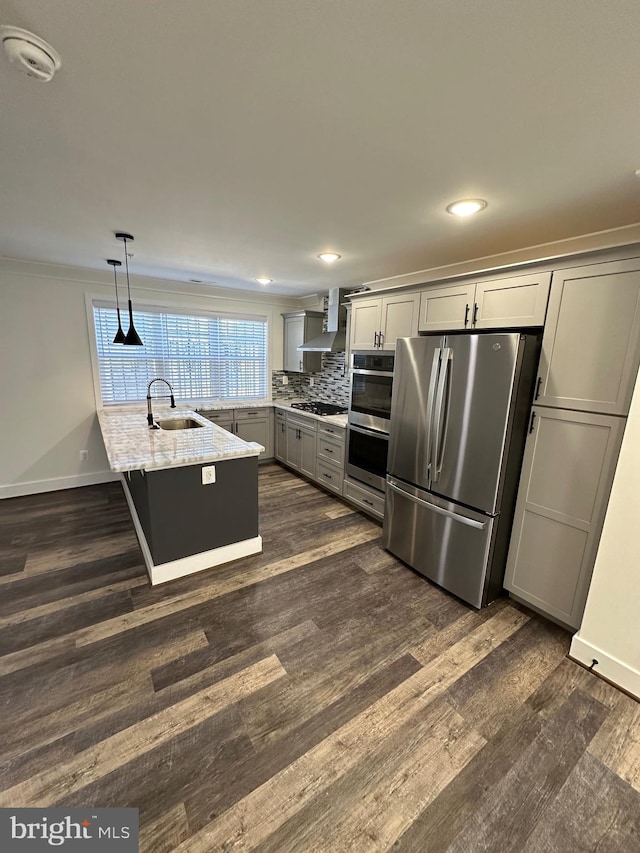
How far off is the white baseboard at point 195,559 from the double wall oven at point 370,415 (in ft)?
4.11

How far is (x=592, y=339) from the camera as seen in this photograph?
6.10ft

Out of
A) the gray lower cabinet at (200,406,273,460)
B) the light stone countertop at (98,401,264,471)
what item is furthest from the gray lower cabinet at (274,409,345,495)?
the light stone countertop at (98,401,264,471)

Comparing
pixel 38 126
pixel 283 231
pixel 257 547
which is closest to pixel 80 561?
pixel 257 547

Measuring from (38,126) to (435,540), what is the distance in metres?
3.01

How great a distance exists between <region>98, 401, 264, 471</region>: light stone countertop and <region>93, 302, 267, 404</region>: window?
3.01 ft

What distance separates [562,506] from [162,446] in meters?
2.73

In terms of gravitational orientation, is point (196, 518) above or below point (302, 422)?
below

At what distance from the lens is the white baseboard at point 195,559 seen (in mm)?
2488

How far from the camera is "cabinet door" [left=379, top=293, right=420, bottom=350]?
284cm

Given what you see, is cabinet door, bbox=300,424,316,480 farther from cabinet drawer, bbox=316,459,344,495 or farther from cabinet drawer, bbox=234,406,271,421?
cabinet drawer, bbox=234,406,271,421

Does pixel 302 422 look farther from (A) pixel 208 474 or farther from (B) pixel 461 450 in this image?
(B) pixel 461 450

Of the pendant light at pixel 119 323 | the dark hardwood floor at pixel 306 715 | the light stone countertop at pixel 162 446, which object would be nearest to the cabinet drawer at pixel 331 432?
the light stone countertop at pixel 162 446

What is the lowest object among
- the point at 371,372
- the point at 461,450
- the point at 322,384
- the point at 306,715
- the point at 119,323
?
the point at 306,715

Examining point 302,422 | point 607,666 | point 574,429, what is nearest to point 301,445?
point 302,422
